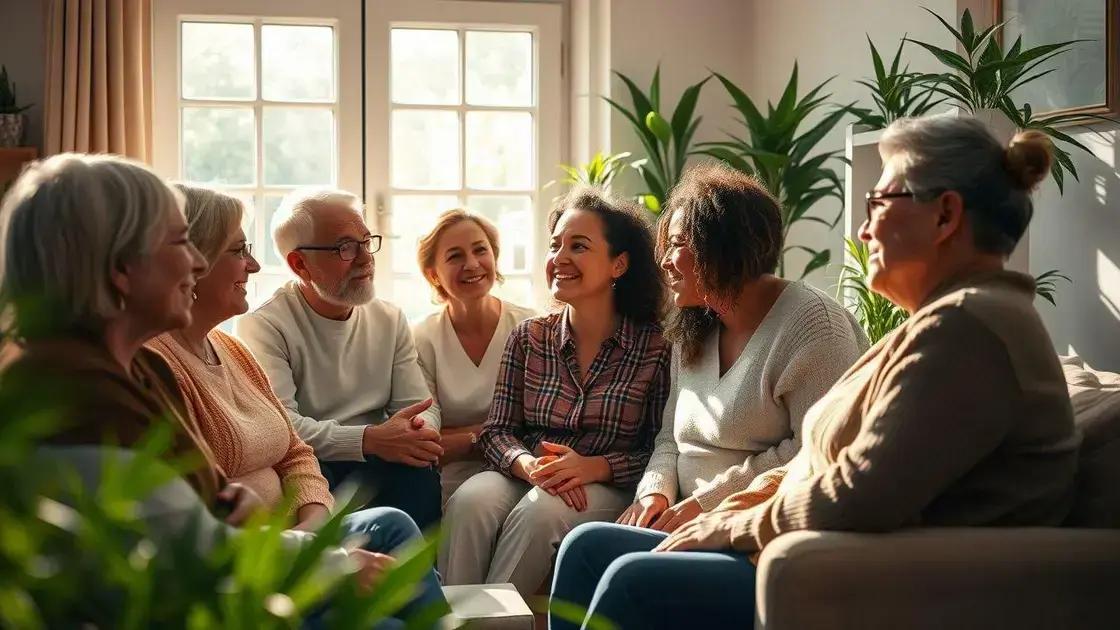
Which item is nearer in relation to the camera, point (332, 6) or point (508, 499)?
point (508, 499)

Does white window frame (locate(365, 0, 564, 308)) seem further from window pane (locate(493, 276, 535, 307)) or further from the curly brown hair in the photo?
the curly brown hair

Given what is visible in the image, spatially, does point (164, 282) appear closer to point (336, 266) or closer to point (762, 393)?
point (762, 393)

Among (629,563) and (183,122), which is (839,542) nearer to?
(629,563)

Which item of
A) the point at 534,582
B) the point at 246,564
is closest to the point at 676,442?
the point at 534,582

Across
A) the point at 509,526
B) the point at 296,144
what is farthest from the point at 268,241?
the point at 509,526

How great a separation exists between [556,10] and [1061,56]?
260 cm

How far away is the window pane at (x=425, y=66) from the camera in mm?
5094

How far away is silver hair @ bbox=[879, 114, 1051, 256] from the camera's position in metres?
1.80

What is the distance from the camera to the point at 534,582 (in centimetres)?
288

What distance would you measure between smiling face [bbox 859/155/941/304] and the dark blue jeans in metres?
1.51

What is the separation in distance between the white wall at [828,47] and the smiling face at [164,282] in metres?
2.59

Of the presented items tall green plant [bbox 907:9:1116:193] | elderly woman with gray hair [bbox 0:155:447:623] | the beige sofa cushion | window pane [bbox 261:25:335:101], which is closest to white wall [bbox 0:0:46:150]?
window pane [bbox 261:25:335:101]

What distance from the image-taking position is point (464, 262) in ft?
11.5

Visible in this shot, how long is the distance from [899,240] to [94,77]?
140 inches
